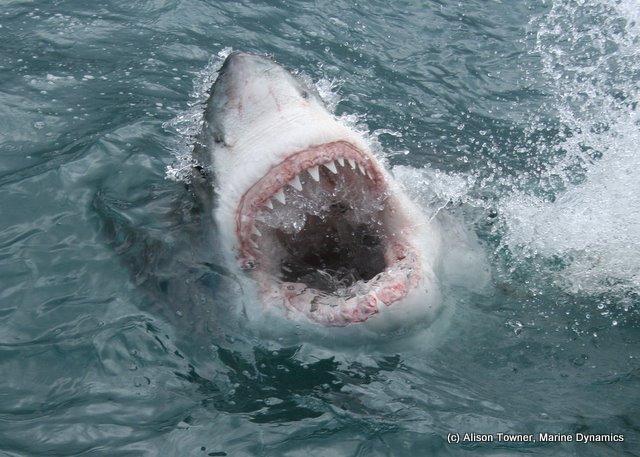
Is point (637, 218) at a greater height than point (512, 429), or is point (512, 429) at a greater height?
point (637, 218)

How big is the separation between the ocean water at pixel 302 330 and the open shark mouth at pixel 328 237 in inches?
A: 8.9

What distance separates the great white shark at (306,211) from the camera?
3.28 m

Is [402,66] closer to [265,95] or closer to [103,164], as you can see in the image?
[103,164]

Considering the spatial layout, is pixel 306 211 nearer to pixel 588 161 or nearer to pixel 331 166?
pixel 331 166

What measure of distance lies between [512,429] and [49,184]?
327cm

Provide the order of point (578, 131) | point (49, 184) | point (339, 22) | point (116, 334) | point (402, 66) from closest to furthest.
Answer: point (116, 334) → point (49, 184) → point (578, 131) → point (402, 66) → point (339, 22)

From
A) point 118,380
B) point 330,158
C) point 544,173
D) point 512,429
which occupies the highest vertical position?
point 330,158

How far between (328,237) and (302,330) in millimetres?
660

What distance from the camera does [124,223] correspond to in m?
4.34

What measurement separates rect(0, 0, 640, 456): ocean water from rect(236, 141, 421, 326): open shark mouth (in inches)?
8.9

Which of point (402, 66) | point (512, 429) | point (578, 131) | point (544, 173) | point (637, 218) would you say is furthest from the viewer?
point (402, 66)

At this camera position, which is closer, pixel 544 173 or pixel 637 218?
pixel 637 218

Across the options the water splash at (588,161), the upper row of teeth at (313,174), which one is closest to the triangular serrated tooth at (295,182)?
the upper row of teeth at (313,174)

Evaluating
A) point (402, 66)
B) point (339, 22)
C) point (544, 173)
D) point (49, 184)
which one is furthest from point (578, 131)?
point (49, 184)
